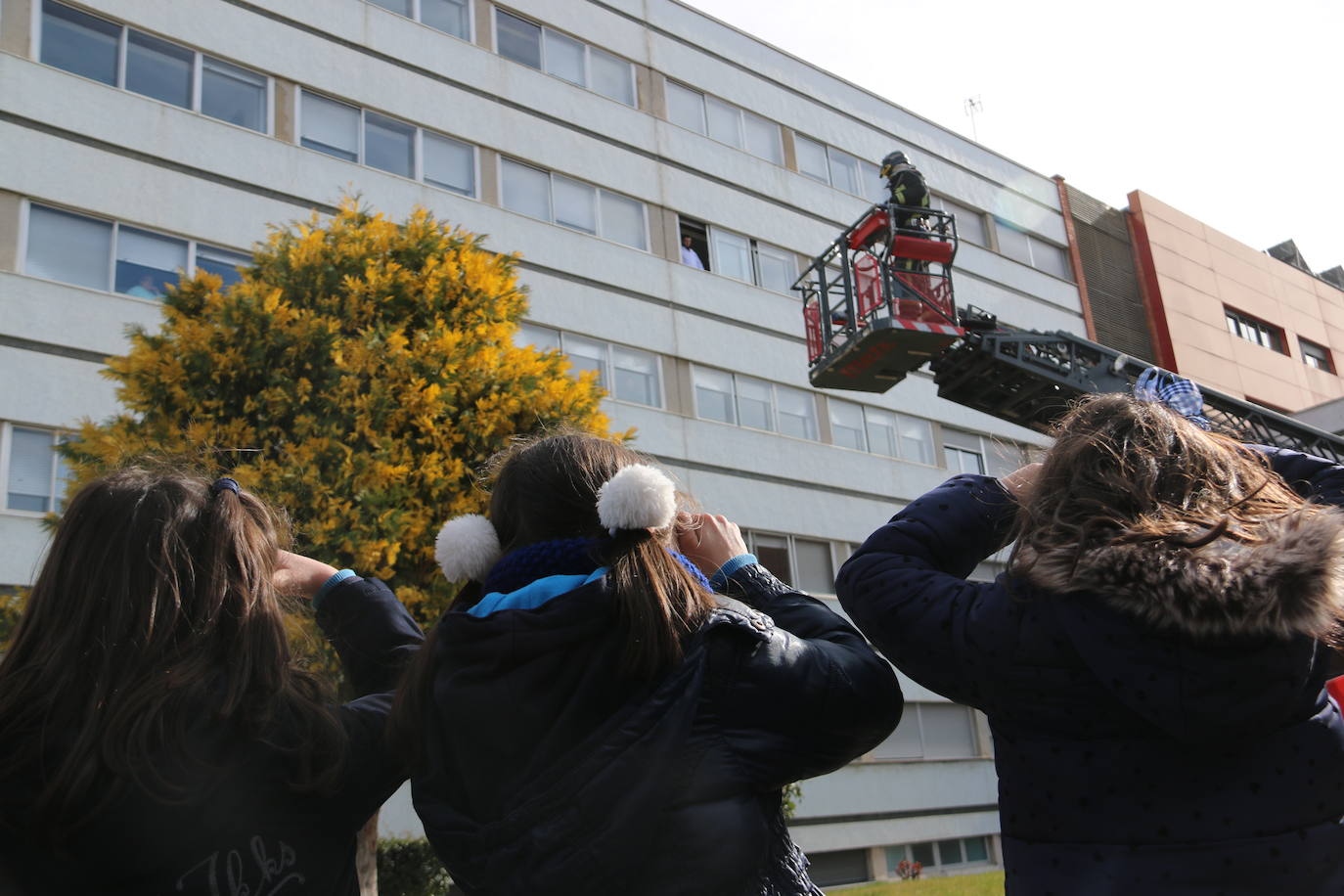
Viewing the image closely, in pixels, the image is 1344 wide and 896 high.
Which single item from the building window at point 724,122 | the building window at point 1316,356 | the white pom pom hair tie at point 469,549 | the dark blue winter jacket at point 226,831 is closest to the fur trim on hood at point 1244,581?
the white pom pom hair tie at point 469,549

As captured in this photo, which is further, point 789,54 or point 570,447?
point 789,54

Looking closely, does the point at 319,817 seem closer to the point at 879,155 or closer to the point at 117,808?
the point at 117,808

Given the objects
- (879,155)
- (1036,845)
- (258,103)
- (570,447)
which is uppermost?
(879,155)

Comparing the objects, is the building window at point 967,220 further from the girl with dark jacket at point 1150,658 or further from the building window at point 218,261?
the girl with dark jacket at point 1150,658

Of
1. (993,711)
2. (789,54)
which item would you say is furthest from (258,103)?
(993,711)

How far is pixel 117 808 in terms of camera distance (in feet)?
5.42

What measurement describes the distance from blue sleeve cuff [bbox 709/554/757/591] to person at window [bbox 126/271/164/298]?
1321 centimetres

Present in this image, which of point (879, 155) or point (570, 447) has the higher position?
point (879, 155)

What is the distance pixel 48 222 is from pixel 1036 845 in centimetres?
1419

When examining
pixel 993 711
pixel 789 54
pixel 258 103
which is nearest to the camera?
pixel 993 711

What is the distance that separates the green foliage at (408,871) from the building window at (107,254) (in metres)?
6.74

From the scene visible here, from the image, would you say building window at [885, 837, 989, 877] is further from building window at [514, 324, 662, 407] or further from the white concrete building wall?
building window at [514, 324, 662, 407]

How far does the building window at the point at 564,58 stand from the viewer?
18.6m

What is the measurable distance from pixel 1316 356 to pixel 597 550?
35.6m
